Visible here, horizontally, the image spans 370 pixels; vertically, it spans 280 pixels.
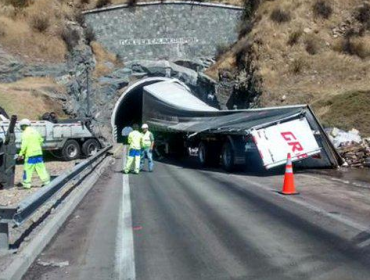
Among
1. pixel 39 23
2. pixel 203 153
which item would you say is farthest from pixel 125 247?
pixel 39 23

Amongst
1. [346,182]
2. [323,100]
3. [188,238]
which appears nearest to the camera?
[188,238]

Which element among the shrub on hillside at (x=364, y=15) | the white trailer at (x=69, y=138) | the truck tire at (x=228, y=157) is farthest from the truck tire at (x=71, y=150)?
the shrub on hillside at (x=364, y=15)

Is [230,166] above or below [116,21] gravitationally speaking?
below

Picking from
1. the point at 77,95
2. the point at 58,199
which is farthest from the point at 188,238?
the point at 77,95

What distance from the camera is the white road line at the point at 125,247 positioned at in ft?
21.3

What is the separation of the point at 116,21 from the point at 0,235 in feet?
139

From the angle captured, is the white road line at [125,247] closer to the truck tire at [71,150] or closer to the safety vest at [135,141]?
the safety vest at [135,141]

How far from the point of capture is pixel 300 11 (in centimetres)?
4266

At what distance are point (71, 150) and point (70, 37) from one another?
846 inches

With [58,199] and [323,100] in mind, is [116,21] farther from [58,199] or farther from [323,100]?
[58,199]

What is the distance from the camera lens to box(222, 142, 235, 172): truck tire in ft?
65.3

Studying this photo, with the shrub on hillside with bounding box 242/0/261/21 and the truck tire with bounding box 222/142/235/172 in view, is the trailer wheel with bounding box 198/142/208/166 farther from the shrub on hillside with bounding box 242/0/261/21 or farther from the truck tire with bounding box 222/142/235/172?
the shrub on hillside with bounding box 242/0/261/21

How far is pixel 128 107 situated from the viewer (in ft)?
174

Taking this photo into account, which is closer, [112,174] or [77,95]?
[112,174]
